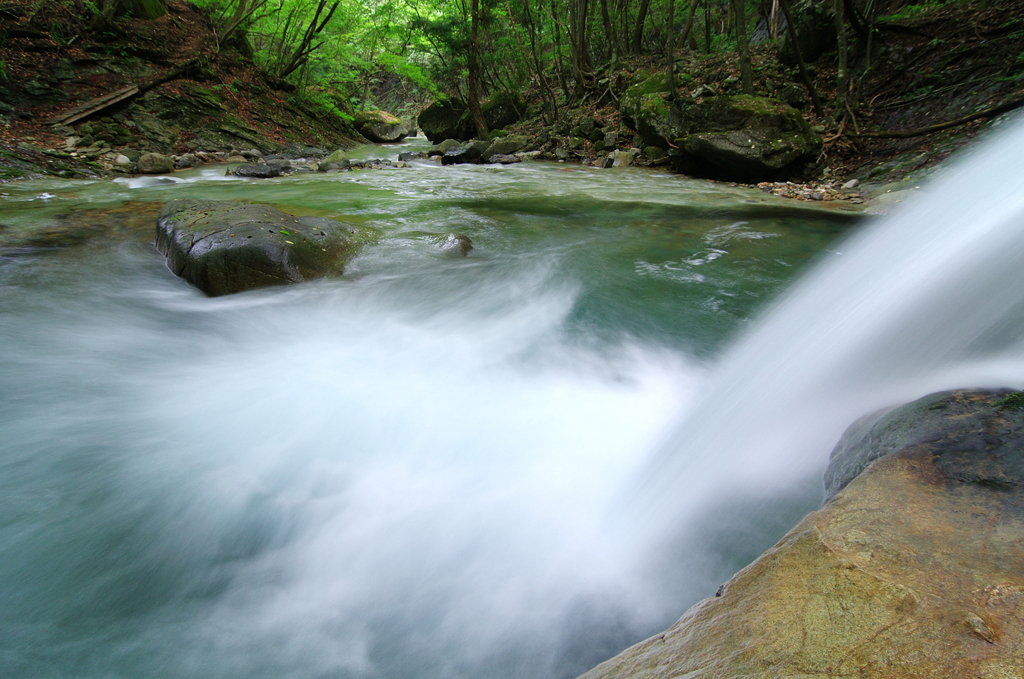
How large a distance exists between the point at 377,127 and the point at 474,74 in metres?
8.81

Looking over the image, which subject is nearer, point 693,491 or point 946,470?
point 946,470

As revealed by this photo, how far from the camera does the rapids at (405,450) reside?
1854mm

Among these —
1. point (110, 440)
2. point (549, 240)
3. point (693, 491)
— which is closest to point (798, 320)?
point (693, 491)

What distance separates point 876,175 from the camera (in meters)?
8.20

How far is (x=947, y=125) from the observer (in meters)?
7.89

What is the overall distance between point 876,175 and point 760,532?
8.54 meters

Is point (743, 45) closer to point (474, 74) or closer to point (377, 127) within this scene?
point (474, 74)

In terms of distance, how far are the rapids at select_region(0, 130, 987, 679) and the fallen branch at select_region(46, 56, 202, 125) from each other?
8415 millimetres

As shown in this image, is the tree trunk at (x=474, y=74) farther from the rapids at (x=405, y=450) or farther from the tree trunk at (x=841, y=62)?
the rapids at (x=405, y=450)

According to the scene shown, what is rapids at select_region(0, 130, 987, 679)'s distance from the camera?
185 centimetres

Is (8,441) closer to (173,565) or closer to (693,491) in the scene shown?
(173,565)

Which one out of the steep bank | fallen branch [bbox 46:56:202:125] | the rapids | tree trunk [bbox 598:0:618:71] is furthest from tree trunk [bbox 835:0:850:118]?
fallen branch [bbox 46:56:202:125]

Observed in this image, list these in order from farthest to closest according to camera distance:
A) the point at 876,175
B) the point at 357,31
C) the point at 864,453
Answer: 1. the point at 357,31
2. the point at 876,175
3. the point at 864,453

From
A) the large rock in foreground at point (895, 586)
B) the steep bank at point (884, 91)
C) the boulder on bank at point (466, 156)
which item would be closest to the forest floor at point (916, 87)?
the steep bank at point (884, 91)
